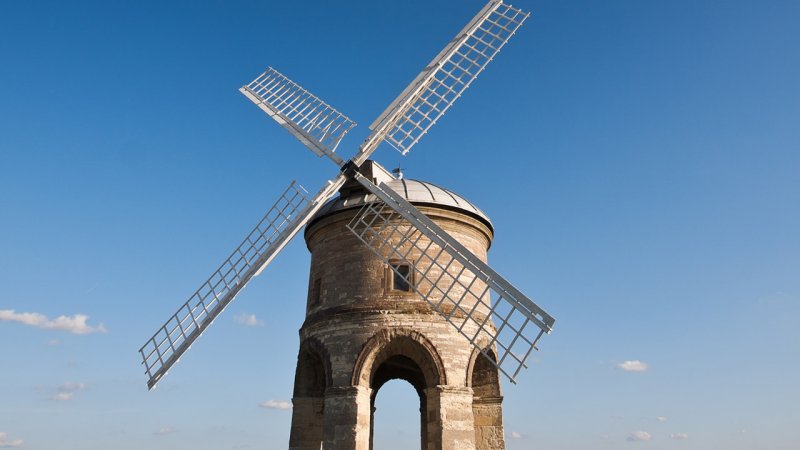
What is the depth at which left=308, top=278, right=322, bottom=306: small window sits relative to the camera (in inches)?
577

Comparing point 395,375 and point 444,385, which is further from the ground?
point 395,375

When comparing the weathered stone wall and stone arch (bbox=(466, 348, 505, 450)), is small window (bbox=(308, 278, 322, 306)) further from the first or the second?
stone arch (bbox=(466, 348, 505, 450))

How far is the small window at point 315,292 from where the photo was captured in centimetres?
1466

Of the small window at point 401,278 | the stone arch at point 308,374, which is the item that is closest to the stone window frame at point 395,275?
the small window at point 401,278

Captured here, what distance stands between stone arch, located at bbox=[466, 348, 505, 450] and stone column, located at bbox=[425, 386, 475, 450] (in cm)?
50

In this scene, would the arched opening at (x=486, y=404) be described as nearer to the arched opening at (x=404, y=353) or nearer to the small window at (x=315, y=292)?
the arched opening at (x=404, y=353)

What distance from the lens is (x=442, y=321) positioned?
1320cm

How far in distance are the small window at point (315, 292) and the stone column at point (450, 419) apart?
13.0 ft

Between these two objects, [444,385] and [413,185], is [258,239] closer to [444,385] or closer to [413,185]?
[413,185]

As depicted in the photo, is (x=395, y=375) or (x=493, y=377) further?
(x=395, y=375)

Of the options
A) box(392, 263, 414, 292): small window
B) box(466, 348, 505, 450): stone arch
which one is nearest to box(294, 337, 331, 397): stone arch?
box(392, 263, 414, 292): small window

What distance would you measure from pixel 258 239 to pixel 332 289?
222cm

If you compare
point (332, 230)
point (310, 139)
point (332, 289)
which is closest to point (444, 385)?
point (332, 289)

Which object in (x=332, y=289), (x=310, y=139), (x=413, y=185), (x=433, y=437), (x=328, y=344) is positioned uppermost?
(x=310, y=139)
